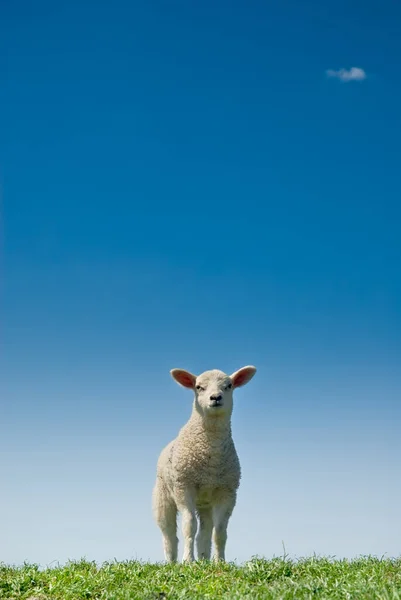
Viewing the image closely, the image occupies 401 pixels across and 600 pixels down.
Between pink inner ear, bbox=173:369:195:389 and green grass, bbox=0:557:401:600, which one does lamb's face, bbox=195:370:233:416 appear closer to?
pink inner ear, bbox=173:369:195:389

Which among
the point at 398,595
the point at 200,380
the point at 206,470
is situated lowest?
the point at 398,595

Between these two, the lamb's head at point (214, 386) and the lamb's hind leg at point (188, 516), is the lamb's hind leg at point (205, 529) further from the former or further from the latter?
the lamb's head at point (214, 386)

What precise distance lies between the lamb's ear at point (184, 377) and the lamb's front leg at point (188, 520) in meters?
2.04

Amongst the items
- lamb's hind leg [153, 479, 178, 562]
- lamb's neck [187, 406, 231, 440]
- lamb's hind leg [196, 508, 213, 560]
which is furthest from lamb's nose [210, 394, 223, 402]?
lamb's hind leg [153, 479, 178, 562]

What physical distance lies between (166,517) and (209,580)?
5866mm

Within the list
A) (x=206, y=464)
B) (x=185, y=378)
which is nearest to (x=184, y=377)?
(x=185, y=378)

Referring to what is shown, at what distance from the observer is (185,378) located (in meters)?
14.4

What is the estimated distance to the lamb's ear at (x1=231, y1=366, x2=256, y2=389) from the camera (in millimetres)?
14422

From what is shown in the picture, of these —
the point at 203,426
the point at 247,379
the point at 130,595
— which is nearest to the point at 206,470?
the point at 203,426

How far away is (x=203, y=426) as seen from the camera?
45.8 feet

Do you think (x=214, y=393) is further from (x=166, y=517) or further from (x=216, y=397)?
(x=166, y=517)

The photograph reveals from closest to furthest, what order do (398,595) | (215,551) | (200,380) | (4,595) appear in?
1. (398,595)
2. (4,595)
3. (215,551)
4. (200,380)

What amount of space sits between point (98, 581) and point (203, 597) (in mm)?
1963

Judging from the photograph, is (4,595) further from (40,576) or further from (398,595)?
(398,595)
